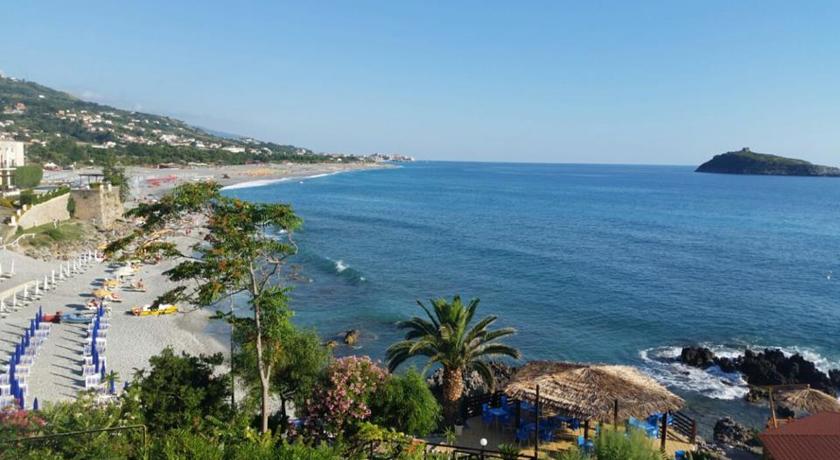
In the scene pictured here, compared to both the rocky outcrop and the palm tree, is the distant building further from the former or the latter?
the rocky outcrop

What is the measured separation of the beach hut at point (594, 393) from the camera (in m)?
14.0

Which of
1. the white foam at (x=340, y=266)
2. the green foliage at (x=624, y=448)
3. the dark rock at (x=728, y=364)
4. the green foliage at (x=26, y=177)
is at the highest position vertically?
the green foliage at (x=26, y=177)

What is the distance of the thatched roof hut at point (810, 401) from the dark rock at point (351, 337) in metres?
17.0

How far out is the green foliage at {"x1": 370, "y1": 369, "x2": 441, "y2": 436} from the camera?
13.1 metres

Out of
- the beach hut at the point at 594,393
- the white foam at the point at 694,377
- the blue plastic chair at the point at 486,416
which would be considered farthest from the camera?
the white foam at the point at 694,377

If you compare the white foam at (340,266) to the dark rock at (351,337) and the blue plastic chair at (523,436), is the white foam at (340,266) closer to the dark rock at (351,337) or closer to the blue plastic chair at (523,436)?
the dark rock at (351,337)

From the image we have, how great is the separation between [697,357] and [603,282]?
45.1 feet

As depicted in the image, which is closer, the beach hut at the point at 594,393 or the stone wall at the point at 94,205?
the beach hut at the point at 594,393

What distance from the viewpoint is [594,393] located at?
14.3 metres

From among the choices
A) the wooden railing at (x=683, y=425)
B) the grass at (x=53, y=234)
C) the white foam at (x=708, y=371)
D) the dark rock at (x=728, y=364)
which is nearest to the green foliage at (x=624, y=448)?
the wooden railing at (x=683, y=425)

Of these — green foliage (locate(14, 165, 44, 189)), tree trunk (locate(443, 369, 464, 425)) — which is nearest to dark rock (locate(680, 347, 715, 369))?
tree trunk (locate(443, 369, 464, 425))

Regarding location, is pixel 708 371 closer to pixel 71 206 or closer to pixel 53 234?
pixel 53 234

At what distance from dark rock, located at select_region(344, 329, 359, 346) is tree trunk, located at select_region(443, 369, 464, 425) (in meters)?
10.9

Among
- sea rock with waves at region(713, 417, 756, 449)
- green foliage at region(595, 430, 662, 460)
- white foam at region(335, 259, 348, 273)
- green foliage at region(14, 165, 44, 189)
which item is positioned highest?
green foliage at region(14, 165, 44, 189)
